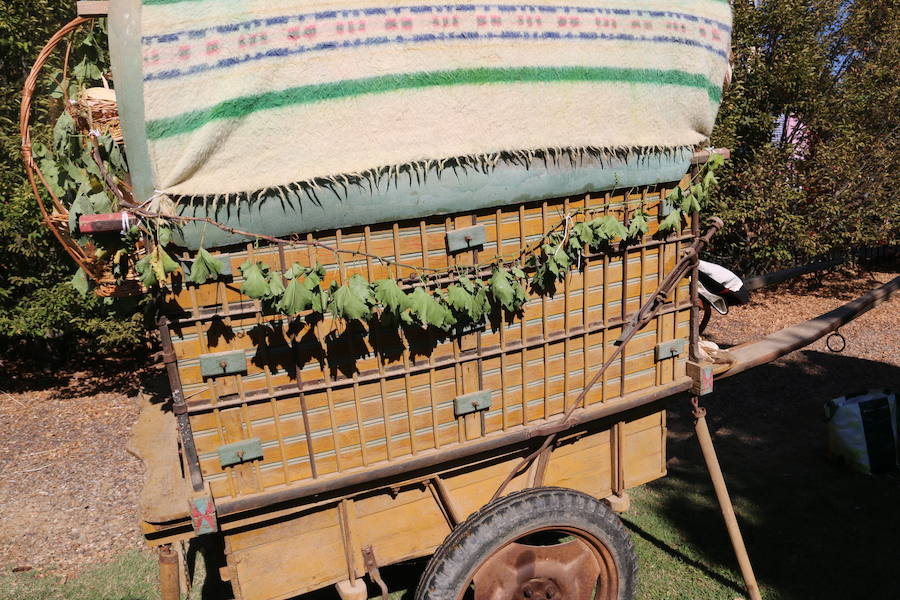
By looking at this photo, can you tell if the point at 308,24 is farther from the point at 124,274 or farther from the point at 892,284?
the point at 892,284

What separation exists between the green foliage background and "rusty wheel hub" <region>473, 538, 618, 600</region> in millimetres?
7244

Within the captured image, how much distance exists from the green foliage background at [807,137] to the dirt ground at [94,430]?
0.76 meters

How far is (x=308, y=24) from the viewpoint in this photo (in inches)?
90.5

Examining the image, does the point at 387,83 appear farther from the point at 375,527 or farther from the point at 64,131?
the point at 375,527

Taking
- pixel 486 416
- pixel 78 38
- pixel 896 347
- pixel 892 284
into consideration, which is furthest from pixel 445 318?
pixel 896 347

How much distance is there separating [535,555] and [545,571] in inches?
3.8

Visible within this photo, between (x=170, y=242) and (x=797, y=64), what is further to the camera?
(x=797, y=64)

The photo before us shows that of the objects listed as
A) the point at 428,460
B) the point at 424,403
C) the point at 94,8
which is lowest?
the point at 428,460

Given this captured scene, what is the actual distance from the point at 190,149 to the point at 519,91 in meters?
1.33

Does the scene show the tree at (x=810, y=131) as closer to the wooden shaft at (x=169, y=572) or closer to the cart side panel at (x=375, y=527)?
the cart side panel at (x=375, y=527)

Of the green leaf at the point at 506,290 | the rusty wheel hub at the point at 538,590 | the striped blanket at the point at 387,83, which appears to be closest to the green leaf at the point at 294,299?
the striped blanket at the point at 387,83

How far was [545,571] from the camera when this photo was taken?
2955 millimetres

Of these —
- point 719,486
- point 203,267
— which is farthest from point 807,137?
point 203,267

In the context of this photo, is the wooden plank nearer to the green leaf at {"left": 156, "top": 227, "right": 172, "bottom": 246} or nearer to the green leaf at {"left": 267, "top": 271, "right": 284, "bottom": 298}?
the green leaf at {"left": 156, "top": 227, "right": 172, "bottom": 246}
